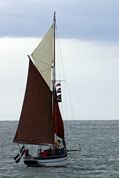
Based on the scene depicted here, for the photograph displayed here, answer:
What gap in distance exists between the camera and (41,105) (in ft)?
204

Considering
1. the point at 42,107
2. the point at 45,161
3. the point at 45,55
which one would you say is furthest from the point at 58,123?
the point at 45,55

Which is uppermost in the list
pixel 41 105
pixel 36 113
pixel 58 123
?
pixel 41 105

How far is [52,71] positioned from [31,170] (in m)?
8.39

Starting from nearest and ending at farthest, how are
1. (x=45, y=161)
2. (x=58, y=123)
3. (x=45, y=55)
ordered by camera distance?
(x=45, y=161) → (x=45, y=55) → (x=58, y=123)

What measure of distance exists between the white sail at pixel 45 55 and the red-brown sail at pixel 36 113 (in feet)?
1.92

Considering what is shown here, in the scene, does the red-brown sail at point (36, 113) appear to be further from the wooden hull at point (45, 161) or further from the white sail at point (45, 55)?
the wooden hull at point (45, 161)

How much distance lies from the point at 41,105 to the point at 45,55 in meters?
4.11

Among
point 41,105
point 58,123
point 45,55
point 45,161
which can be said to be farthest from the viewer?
point 41,105

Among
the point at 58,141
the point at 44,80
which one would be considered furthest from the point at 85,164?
the point at 44,80

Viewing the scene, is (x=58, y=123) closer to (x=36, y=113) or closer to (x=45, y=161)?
(x=36, y=113)

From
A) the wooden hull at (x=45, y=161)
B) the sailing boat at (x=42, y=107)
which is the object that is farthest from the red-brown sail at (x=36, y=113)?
the wooden hull at (x=45, y=161)

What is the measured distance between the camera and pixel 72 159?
71.2 m

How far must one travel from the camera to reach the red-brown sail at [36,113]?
61312 millimetres

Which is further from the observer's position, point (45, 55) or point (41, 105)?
point (41, 105)
